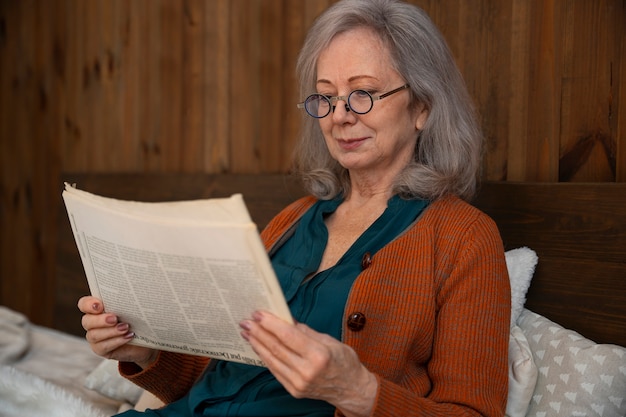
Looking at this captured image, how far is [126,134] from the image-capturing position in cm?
309

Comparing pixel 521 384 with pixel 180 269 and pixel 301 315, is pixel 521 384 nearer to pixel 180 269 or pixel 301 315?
pixel 301 315

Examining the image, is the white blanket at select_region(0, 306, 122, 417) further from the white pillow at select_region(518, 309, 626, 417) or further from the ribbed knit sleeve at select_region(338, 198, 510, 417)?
the white pillow at select_region(518, 309, 626, 417)

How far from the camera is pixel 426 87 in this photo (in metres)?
→ 1.51

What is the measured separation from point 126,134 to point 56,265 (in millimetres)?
617

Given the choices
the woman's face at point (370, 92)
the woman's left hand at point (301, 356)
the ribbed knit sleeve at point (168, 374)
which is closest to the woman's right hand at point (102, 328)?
the ribbed knit sleeve at point (168, 374)

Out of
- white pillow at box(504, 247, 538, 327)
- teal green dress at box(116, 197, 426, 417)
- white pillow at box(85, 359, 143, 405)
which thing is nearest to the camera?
teal green dress at box(116, 197, 426, 417)

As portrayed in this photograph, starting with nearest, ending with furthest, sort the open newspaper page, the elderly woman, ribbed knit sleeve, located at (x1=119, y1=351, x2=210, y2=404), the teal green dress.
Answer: the open newspaper page, the elderly woman, the teal green dress, ribbed knit sleeve, located at (x1=119, y1=351, x2=210, y2=404)

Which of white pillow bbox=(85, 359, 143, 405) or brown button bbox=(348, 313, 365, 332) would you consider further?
white pillow bbox=(85, 359, 143, 405)

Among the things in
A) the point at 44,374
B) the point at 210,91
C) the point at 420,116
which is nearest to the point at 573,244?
the point at 420,116

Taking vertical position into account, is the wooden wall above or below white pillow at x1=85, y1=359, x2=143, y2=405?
above

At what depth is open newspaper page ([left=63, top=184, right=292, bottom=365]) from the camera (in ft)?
3.37

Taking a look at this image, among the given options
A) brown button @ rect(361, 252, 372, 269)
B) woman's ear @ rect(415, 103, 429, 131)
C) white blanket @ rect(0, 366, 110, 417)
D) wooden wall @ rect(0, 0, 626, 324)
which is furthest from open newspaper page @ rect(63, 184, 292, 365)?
wooden wall @ rect(0, 0, 626, 324)

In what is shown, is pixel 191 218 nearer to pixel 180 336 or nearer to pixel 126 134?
pixel 180 336

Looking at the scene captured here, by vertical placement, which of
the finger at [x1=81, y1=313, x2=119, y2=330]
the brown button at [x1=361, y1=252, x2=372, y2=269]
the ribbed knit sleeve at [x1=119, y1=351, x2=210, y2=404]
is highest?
the brown button at [x1=361, y1=252, x2=372, y2=269]
